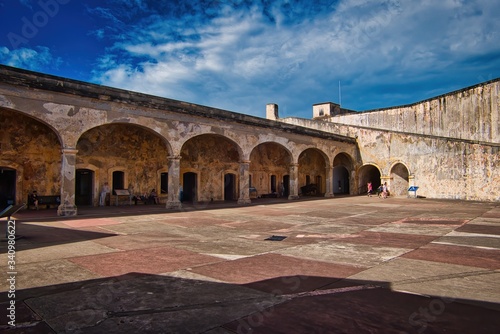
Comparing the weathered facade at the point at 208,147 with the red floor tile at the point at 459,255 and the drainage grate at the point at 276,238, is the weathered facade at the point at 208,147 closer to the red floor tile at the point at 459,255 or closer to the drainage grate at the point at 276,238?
the drainage grate at the point at 276,238

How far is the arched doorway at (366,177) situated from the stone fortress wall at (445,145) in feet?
1.46

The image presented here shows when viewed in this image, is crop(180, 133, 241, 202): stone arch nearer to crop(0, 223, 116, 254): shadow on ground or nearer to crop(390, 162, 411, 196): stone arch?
crop(0, 223, 116, 254): shadow on ground

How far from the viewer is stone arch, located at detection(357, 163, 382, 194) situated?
95.8 feet

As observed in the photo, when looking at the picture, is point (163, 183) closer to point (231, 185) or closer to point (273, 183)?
point (231, 185)

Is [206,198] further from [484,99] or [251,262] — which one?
[484,99]

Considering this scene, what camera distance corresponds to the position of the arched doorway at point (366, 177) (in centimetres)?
2933

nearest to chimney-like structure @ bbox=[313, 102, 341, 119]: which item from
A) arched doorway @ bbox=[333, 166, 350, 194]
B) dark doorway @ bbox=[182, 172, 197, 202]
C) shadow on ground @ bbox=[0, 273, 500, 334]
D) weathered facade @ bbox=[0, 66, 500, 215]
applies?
weathered facade @ bbox=[0, 66, 500, 215]

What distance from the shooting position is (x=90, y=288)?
4.48 m

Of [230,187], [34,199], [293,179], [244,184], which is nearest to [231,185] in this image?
[230,187]

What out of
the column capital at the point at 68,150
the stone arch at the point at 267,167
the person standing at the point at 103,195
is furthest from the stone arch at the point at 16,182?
the stone arch at the point at 267,167

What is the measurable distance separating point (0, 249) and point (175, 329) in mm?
5713

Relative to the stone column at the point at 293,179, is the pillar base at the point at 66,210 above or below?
below

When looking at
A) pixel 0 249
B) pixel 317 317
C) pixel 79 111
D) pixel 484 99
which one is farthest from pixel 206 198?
pixel 484 99

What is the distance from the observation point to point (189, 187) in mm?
21781
